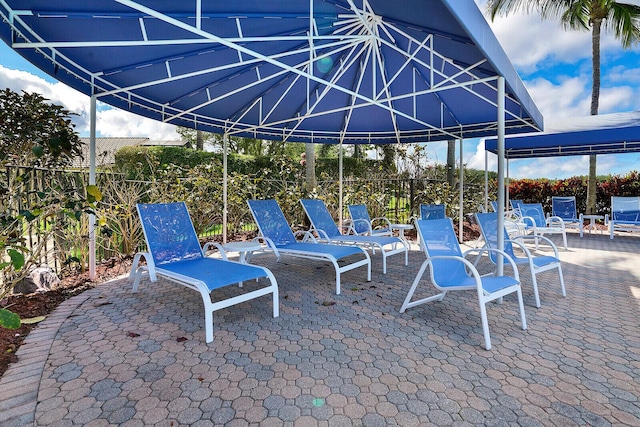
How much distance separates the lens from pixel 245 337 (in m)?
3.38

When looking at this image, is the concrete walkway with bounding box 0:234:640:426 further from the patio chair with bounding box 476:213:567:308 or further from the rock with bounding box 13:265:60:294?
the rock with bounding box 13:265:60:294

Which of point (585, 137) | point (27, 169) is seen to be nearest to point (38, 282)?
point (27, 169)

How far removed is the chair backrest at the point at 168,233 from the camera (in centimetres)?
463

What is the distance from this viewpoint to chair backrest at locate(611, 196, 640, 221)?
10641 millimetres

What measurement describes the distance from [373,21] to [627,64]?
18539 millimetres

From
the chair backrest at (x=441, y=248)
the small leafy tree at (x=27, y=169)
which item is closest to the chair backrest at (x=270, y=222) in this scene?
the small leafy tree at (x=27, y=169)

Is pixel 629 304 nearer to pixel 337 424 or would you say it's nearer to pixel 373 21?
pixel 337 424

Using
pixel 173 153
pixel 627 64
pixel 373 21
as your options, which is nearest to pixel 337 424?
pixel 373 21

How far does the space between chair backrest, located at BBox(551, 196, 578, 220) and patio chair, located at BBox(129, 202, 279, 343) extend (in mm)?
11325

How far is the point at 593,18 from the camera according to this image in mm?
13180

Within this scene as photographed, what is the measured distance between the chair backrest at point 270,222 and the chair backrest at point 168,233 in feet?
4.34

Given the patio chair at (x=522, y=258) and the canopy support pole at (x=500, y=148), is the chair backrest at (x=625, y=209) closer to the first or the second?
the patio chair at (x=522, y=258)

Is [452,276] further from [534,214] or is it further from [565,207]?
[565,207]

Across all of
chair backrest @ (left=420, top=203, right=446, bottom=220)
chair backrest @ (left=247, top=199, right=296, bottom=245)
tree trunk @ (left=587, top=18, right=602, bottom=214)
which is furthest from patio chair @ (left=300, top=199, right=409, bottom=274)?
tree trunk @ (left=587, top=18, right=602, bottom=214)
